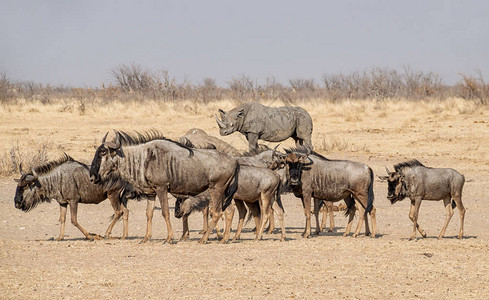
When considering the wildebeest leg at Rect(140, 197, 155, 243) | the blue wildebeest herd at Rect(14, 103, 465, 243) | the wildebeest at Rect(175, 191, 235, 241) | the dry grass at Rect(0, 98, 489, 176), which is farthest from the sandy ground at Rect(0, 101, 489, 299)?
the dry grass at Rect(0, 98, 489, 176)

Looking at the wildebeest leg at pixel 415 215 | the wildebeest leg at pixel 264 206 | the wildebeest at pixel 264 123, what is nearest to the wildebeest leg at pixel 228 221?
the wildebeest leg at pixel 264 206

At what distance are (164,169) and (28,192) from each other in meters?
2.70

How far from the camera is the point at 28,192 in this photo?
539 inches

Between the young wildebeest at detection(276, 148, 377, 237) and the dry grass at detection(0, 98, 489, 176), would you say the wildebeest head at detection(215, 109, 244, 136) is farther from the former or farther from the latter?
the young wildebeest at detection(276, 148, 377, 237)

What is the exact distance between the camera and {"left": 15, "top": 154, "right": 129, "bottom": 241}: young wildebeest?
13492 millimetres

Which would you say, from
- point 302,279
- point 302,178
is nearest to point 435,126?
point 302,178

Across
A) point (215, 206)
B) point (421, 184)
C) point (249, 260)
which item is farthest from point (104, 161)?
point (421, 184)

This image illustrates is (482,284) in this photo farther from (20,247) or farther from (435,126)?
(435,126)

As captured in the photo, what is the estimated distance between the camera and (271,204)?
46.3ft

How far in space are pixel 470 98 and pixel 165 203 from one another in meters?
30.9

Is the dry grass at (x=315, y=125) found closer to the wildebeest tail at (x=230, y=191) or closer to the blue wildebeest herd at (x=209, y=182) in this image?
the blue wildebeest herd at (x=209, y=182)

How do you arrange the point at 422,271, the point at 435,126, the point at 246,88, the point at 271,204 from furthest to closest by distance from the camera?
the point at 246,88 → the point at 435,126 → the point at 271,204 → the point at 422,271

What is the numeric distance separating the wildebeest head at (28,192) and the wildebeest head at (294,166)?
13.7ft

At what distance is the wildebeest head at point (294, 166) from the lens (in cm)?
1384
